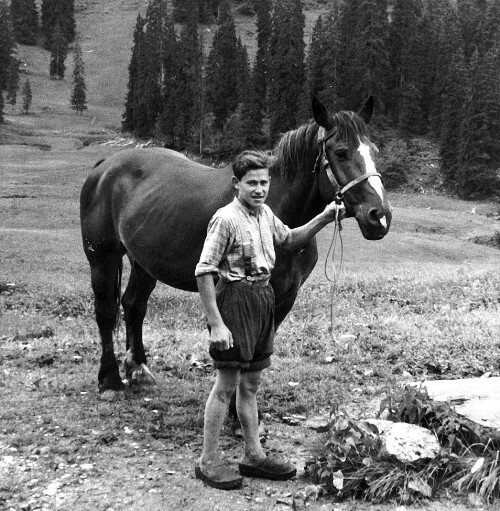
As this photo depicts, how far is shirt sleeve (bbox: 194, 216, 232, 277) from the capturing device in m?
4.80

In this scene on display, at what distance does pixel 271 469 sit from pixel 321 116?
9.73ft

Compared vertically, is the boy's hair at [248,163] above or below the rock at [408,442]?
above

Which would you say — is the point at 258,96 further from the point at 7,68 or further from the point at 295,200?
the point at 295,200

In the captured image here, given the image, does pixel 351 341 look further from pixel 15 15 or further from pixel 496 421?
pixel 15 15

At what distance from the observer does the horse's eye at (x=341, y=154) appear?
5448mm

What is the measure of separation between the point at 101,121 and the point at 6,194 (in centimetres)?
5356

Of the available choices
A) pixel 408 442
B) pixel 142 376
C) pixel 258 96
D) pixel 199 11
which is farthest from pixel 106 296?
pixel 199 11

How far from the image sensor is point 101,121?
306 feet

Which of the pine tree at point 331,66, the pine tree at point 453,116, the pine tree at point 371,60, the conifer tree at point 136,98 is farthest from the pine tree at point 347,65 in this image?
the conifer tree at point 136,98

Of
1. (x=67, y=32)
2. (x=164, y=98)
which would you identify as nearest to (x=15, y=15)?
(x=67, y=32)

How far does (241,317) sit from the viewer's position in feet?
16.2

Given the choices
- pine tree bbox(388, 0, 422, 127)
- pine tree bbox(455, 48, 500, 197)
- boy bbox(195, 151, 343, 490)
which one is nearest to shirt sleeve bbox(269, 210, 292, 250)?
boy bbox(195, 151, 343, 490)

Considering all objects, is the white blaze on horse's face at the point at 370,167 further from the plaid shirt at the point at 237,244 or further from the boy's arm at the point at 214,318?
the boy's arm at the point at 214,318

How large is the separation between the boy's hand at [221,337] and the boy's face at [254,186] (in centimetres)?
96
